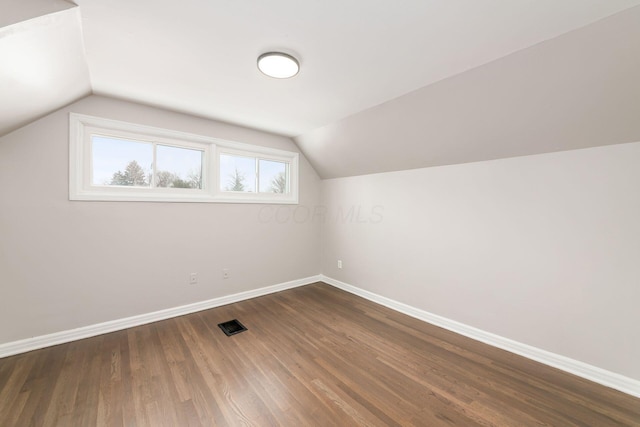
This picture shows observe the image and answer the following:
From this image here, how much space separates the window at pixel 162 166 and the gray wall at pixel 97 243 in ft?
0.28

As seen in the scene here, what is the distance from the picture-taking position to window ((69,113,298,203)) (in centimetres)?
242

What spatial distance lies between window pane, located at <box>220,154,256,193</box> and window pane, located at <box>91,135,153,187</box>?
83 centimetres

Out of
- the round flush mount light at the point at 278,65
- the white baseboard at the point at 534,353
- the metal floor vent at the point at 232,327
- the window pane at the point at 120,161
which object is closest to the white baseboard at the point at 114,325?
the metal floor vent at the point at 232,327

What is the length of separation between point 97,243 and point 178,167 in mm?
1144

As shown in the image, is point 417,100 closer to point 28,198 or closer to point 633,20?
point 633,20

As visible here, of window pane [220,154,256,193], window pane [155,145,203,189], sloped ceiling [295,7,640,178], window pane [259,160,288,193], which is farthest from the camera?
window pane [259,160,288,193]

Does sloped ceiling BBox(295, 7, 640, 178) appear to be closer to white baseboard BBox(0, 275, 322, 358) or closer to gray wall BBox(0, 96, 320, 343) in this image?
gray wall BBox(0, 96, 320, 343)

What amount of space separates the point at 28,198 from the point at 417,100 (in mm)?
3583

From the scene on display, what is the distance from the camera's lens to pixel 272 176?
12.7 feet

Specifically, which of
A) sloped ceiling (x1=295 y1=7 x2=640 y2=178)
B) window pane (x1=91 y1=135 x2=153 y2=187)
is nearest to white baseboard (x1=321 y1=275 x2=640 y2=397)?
sloped ceiling (x1=295 y1=7 x2=640 y2=178)

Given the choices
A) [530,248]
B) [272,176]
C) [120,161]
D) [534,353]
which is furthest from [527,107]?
[120,161]

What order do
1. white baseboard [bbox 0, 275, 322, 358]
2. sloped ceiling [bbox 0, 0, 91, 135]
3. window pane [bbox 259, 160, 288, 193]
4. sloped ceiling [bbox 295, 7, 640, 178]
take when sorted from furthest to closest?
1. window pane [bbox 259, 160, 288, 193]
2. white baseboard [bbox 0, 275, 322, 358]
3. sloped ceiling [bbox 295, 7, 640, 178]
4. sloped ceiling [bbox 0, 0, 91, 135]

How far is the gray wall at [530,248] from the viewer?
1802 mm

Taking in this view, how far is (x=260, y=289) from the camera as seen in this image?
355 centimetres
